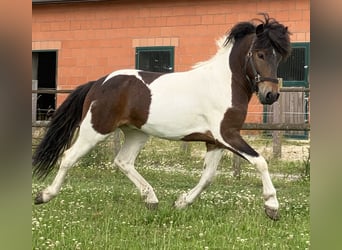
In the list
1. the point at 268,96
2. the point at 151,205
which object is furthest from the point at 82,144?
the point at 268,96

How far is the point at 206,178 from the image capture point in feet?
16.3

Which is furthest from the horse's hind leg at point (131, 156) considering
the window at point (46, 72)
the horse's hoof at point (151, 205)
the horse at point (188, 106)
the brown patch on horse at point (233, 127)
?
the window at point (46, 72)

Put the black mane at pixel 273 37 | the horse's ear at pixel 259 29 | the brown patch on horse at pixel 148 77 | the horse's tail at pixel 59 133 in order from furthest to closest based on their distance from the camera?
the horse's tail at pixel 59 133 < the brown patch on horse at pixel 148 77 < the horse's ear at pixel 259 29 < the black mane at pixel 273 37

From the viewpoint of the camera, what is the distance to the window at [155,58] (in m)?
12.8

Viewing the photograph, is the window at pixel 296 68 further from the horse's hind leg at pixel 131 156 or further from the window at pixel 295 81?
the horse's hind leg at pixel 131 156

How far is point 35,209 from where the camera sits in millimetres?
4793

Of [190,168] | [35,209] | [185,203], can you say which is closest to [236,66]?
[185,203]

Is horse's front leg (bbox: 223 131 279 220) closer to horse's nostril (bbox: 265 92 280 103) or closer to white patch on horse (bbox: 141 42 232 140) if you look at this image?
white patch on horse (bbox: 141 42 232 140)

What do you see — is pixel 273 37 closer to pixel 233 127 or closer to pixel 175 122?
pixel 233 127

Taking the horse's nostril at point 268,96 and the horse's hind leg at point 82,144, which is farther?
the horse's hind leg at point 82,144

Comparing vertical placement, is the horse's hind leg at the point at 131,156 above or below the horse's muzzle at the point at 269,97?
below

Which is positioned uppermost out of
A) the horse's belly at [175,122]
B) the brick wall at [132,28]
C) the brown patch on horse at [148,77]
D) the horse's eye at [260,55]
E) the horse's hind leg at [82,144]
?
the brick wall at [132,28]
